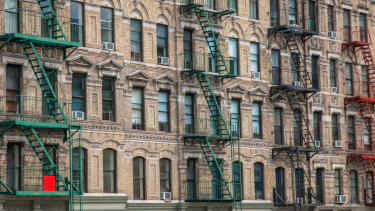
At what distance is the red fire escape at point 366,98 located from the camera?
45194mm

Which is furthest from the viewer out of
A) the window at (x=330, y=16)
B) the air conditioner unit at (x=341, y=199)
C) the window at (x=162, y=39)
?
the window at (x=330, y=16)

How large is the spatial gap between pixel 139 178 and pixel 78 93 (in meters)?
5.29

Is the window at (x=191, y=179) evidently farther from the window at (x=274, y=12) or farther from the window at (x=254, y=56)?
the window at (x=274, y=12)

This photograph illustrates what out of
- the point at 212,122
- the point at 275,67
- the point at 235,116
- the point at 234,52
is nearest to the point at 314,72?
the point at 275,67

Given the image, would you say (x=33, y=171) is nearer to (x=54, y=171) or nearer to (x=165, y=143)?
(x=54, y=171)

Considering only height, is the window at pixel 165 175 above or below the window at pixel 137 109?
below

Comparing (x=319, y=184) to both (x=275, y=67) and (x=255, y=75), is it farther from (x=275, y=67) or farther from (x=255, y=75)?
(x=255, y=75)

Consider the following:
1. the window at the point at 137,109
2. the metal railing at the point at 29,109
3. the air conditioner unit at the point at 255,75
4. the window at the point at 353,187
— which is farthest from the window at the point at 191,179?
the window at the point at 353,187

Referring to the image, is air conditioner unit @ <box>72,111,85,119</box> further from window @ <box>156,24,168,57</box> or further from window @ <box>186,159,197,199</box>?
window @ <box>186,159,197,199</box>

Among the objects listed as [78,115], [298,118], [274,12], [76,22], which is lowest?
[78,115]

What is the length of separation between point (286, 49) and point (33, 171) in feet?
61.9

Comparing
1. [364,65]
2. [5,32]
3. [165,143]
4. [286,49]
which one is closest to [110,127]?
[165,143]

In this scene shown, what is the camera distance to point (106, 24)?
1314 inches

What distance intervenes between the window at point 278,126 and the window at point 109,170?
39.3 ft
